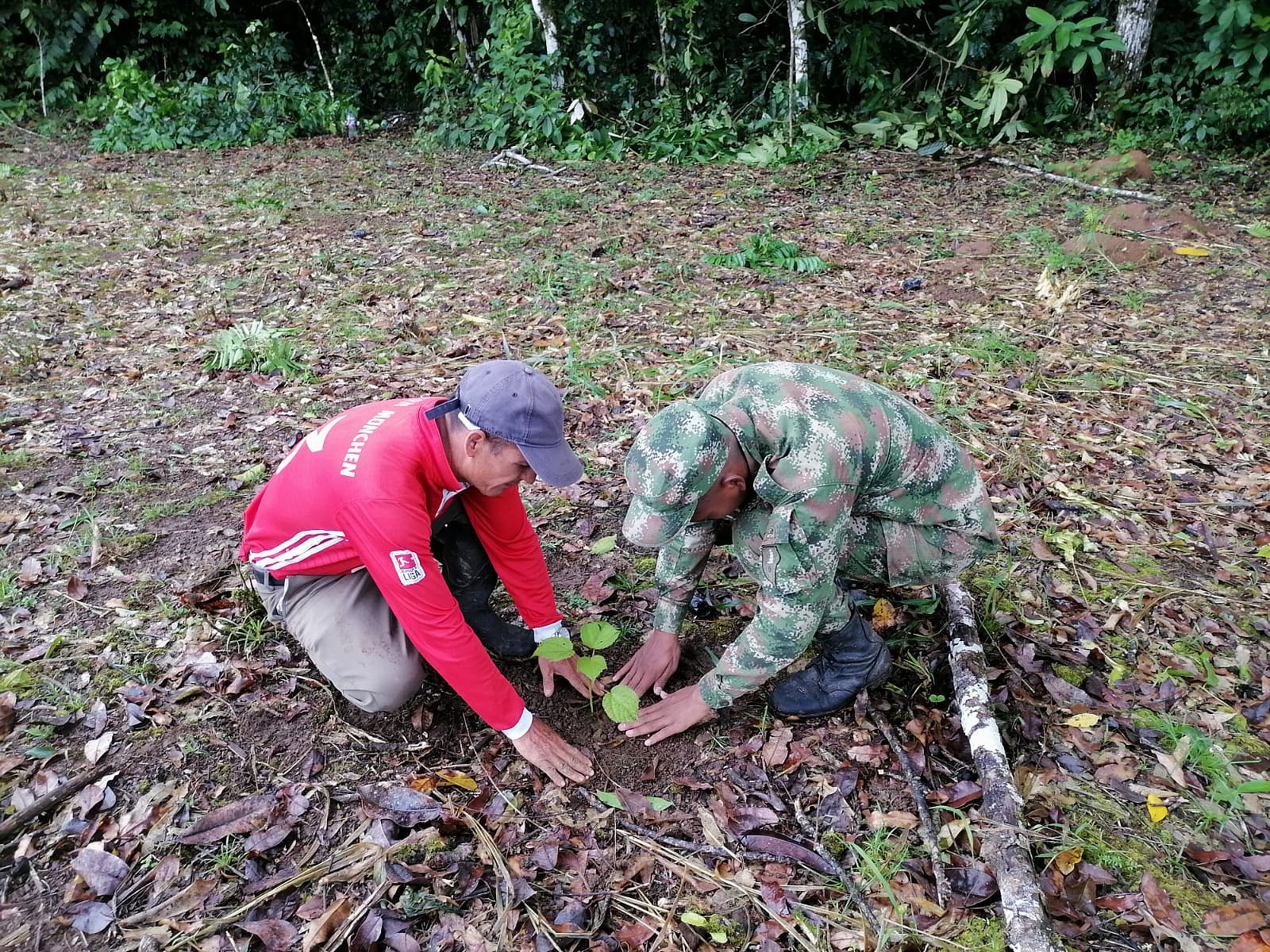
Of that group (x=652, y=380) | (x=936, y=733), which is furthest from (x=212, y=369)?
(x=936, y=733)

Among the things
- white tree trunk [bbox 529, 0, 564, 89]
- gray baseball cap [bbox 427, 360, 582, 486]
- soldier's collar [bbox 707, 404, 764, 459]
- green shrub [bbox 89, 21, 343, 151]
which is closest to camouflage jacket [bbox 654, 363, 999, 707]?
soldier's collar [bbox 707, 404, 764, 459]

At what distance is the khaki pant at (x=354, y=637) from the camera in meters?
2.41

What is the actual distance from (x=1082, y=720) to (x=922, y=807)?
2.21 ft

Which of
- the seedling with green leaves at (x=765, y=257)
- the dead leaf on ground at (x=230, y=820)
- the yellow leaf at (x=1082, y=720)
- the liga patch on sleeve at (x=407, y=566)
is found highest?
the liga patch on sleeve at (x=407, y=566)

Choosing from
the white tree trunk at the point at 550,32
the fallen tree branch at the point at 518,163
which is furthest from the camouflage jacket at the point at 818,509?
the white tree trunk at the point at 550,32

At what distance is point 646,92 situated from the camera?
10.0 m

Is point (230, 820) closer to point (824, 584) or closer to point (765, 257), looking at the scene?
point (824, 584)

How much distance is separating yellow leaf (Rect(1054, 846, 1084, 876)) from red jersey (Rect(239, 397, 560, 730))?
150 cm

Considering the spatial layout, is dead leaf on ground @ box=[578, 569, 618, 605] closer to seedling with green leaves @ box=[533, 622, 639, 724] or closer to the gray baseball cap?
seedling with green leaves @ box=[533, 622, 639, 724]

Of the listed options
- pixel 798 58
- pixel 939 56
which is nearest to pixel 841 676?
pixel 798 58

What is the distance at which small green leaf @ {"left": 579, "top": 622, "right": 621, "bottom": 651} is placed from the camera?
7.88 feet

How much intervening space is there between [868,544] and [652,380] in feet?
7.07

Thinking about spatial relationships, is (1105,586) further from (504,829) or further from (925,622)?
(504,829)

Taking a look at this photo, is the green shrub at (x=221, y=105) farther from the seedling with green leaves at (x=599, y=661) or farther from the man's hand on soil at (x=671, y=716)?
the man's hand on soil at (x=671, y=716)
